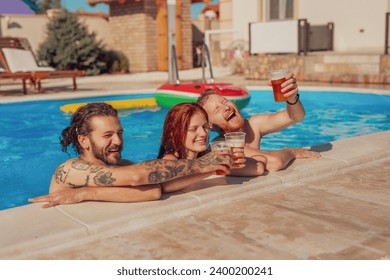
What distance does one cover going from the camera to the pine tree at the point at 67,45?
2073 centimetres

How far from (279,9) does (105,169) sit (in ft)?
54.2

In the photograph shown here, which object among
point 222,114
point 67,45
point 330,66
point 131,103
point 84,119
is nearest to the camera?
point 84,119

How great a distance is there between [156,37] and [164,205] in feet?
67.8

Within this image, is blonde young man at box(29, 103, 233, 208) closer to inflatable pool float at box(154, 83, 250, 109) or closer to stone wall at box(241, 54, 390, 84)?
inflatable pool float at box(154, 83, 250, 109)

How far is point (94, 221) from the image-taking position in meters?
3.00

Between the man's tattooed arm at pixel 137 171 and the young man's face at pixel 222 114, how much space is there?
72 centimetres

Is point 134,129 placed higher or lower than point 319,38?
lower

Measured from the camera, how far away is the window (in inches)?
716

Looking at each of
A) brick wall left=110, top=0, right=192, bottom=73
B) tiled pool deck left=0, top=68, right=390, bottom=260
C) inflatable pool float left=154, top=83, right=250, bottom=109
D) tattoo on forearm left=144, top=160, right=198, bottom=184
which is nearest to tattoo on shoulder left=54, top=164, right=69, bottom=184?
tiled pool deck left=0, top=68, right=390, bottom=260

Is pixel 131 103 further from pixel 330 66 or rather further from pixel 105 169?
pixel 105 169

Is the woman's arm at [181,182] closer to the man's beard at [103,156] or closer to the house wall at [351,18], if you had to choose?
the man's beard at [103,156]

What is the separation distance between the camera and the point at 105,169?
10.6 feet

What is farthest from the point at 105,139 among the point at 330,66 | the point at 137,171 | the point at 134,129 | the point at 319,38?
the point at 319,38
